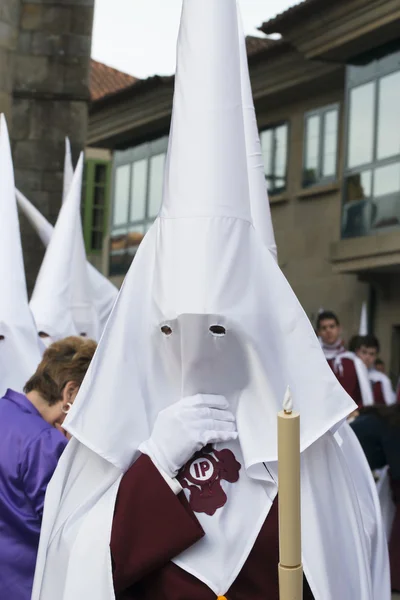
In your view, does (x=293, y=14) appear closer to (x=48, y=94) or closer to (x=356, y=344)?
(x=48, y=94)

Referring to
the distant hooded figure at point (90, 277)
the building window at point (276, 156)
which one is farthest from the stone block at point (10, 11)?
the building window at point (276, 156)

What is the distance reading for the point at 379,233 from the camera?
67.1ft

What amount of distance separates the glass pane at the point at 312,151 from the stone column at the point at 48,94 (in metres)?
6.39

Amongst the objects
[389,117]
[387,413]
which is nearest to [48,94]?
[389,117]

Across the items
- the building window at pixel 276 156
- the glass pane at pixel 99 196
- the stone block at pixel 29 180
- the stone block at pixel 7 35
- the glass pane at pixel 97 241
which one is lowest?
the glass pane at pixel 97 241

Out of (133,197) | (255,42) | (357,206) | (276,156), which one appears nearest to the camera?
(357,206)

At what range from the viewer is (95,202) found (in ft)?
106

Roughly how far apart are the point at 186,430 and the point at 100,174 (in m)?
28.7

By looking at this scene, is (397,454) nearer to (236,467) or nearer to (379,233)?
(236,467)

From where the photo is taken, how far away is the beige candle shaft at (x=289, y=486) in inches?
81.5

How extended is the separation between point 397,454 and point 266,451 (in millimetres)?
3823

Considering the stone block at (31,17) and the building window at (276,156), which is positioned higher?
the stone block at (31,17)

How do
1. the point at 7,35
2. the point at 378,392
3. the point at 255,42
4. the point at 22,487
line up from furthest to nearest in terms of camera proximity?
the point at 255,42 → the point at 7,35 → the point at 378,392 → the point at 22,487

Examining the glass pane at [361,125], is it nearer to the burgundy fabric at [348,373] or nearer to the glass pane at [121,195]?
the glass pane at [121,195]
